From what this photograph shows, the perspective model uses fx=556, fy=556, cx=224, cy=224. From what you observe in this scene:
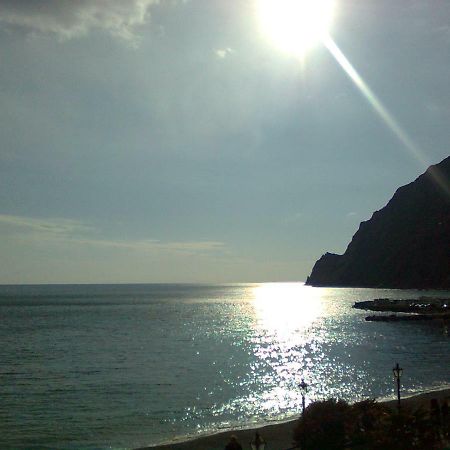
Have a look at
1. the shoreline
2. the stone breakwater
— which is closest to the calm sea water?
the shoreline

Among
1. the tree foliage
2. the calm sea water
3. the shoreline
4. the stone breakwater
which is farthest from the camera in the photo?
the stone breakwater

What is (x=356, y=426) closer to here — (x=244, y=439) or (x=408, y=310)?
(x=244, y=439)

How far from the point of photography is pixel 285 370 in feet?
157

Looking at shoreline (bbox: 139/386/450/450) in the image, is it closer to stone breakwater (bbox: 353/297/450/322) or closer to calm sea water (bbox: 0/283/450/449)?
calm sea water (bbox: 0/283/450/449)

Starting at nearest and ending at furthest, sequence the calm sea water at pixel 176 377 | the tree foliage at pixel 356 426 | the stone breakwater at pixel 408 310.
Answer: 1. the tree foliage at pixel 356 426
2. the calm sea water at pixel 176 377
3. the stone breakwater at pixel 408 310

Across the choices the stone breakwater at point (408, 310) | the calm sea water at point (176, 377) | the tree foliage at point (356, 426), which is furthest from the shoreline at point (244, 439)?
the stone breakwater at point (408, 310)

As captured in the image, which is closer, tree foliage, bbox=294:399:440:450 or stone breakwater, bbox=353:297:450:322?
tree foliage, bbox=294:399:440:450

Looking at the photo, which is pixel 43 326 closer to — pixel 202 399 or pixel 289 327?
pixel 289 327

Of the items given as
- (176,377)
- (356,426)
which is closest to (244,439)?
(356,426)

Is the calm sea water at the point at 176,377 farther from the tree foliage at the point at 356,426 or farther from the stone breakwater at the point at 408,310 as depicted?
the stone breakwater at the point at 408,310

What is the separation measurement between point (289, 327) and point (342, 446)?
81.6 metres

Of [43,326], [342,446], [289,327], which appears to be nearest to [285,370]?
[342,446]

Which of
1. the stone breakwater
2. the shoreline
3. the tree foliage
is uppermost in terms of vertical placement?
the stone breakwater

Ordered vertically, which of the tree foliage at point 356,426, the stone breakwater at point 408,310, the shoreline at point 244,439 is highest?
the stone breakwater at point 408,310
